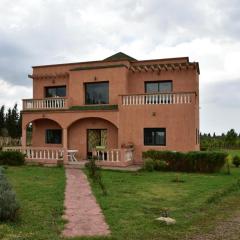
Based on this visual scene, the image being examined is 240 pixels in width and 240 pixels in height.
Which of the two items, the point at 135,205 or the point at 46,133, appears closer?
the point at 135,205

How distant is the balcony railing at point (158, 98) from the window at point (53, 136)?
5.98 meters

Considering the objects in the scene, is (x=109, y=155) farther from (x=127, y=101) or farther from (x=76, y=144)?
(x=76, y=144)

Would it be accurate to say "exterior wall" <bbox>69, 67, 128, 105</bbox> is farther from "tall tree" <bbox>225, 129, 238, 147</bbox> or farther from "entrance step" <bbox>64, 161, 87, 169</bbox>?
"tall tree" <bbox>225, 129, 238, 147</bbox>

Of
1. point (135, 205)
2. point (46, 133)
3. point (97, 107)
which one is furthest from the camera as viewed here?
point (46, 133)

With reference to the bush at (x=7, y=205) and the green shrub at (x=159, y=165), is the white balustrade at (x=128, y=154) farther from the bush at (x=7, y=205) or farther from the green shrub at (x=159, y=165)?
the bush at (x=7, y=205)

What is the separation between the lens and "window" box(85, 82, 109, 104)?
25109 mm

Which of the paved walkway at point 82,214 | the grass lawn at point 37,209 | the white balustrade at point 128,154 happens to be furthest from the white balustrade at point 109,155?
the paved walkway at point 82,214

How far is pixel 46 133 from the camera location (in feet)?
87.8

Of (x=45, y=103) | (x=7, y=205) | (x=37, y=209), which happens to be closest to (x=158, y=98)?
(x=45, y=103)

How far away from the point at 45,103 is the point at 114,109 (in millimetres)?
5020

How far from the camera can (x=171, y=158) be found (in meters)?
19.6

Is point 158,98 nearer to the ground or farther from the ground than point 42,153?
farther from the ground

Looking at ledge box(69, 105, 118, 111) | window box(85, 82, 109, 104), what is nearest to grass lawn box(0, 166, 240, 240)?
ledge box(69, 105, 118, 111)

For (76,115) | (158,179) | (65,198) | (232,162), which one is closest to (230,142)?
(232,162)
